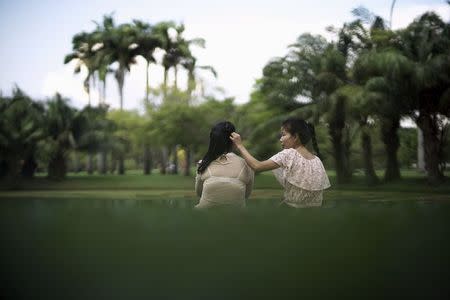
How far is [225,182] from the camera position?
98.8 inches

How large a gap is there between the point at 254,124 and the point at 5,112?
487 inches

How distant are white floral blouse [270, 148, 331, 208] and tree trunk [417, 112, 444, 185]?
17.7m

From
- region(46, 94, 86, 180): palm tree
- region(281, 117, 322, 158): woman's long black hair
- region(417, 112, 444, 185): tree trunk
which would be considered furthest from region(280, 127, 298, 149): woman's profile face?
region(46, 94, 86, 180): palm tree

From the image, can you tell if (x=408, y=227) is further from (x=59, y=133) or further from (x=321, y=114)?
(x=59, y=133)

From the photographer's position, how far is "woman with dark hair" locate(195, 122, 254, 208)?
2498 millimetres

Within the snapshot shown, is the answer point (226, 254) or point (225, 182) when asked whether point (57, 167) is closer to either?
point (225, 182)

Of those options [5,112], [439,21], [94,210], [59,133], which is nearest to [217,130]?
[94,210]

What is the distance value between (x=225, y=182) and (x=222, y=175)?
0.19 ft

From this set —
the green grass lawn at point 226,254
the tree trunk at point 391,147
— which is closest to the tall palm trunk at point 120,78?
the tree trunk at point 391,147

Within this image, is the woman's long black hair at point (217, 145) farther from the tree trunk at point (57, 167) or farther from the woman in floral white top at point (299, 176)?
the tree trunk at point (57, 167)

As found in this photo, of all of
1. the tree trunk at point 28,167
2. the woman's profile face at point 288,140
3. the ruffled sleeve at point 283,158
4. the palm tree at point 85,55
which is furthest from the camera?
the palm tree at point 85,55

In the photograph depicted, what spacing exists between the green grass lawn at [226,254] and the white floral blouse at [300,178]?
490mm

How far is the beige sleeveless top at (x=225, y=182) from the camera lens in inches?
98.3

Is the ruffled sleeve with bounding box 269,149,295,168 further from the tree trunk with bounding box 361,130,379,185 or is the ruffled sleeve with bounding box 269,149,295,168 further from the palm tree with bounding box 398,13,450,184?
the tree trunk with bounding box 361,130,379,185
